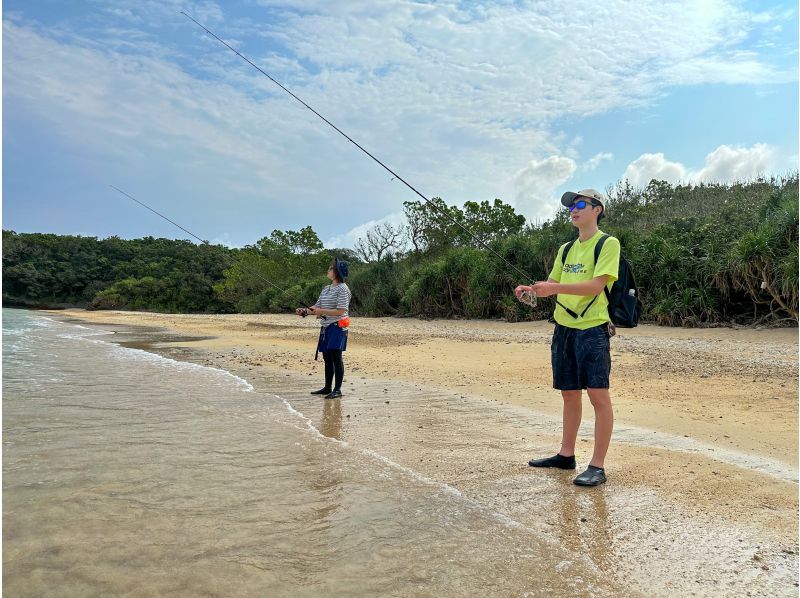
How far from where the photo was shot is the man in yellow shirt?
11.4 ft

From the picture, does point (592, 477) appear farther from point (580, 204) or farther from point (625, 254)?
point (625, 254)

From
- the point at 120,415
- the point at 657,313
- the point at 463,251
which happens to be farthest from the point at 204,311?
the point at 120,415

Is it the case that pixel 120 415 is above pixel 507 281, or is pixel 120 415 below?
below

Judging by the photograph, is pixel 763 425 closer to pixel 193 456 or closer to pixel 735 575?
pixel 735 575

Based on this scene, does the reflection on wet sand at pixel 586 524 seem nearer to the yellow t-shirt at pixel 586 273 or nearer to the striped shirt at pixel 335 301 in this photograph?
the yellow t-shirt at pixel 586 273

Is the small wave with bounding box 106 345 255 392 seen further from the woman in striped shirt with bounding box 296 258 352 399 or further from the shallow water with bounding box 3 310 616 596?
the shallow water with bounding box 3 310 616 596

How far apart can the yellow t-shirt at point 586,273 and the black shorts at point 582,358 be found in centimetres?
6

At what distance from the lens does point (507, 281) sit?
62.1ft

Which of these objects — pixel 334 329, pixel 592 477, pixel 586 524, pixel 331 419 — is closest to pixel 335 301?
pixel 334 329

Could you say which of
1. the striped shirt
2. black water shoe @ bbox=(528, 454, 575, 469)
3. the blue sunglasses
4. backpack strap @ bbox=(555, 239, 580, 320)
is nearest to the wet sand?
black water shoe @ bbox=(528, 454, 575, 469)

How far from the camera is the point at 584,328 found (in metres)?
3.60

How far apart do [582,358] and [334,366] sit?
12.6ft

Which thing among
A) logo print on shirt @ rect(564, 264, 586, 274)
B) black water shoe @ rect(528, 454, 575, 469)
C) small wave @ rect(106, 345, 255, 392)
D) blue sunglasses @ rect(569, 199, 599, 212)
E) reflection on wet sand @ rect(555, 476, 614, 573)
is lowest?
reflection on wet sand @ rect(555, 476, 614, 573)

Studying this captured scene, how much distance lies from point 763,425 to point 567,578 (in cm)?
344
